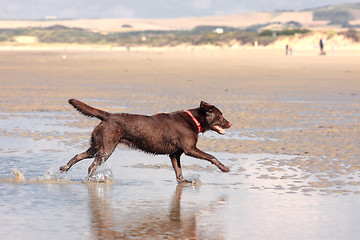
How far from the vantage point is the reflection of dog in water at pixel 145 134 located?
9.30m

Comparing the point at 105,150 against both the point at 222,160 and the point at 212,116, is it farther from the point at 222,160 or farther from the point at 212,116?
the point at 222,160

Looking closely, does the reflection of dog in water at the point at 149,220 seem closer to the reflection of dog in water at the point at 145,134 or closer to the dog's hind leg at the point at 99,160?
the dog's hind leg at the point at 99,160

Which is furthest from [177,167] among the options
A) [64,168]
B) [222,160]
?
[222,160]

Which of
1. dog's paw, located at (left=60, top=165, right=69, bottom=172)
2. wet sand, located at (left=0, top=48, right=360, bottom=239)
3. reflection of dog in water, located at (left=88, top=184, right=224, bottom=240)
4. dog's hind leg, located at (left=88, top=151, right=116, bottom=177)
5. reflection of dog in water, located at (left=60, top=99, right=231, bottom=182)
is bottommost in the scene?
wet sand, located at (left=0, top=48, right=360, bottom=239)

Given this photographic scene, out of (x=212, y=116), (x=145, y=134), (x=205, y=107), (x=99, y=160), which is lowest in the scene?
(x=99, y=160)

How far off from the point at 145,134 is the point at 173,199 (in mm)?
1278

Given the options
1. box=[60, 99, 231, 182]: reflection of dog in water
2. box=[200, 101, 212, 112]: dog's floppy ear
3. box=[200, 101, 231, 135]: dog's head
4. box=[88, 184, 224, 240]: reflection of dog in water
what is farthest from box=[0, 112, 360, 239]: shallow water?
box=[200, 101, 212, 112]: dog's floppy ear

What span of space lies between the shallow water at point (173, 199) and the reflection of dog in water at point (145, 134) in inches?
11.1

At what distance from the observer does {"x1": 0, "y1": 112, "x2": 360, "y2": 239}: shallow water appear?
6875mm

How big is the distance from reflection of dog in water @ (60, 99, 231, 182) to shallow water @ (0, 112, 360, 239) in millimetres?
283

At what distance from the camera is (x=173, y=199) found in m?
8.40

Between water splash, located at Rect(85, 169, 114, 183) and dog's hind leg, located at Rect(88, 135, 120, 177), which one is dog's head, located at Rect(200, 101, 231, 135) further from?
water splash, located at Rect(85, 169, 114, 183)

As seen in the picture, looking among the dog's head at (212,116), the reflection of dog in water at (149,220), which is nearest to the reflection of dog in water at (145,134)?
the dog's head at (212,116)

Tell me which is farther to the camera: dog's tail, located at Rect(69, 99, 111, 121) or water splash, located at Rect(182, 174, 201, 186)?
dog's tail, located at Rect(69, 99, 111, 121)
